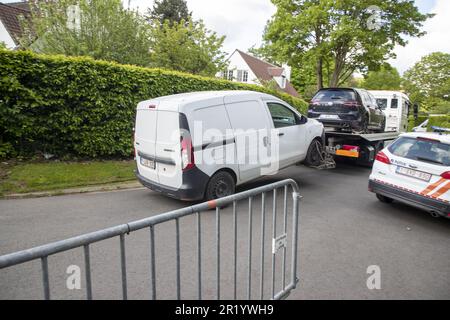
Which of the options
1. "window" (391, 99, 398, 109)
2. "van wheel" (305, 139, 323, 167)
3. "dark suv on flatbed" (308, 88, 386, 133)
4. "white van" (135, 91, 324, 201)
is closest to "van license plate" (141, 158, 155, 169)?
"white van" (135, 91, 324, 201)

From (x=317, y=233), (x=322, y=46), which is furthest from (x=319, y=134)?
(x=322, y=46)

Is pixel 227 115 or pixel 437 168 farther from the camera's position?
pixel 227 115

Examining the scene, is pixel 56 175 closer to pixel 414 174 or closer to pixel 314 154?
pixel 314 154

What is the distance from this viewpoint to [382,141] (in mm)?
10398

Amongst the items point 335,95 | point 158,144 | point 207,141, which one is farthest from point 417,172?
point 335,95

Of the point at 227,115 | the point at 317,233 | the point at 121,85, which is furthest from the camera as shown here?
A: the point at 121,85

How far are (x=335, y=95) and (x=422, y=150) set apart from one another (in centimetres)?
469

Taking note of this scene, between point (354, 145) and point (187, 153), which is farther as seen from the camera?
point (354, 145)

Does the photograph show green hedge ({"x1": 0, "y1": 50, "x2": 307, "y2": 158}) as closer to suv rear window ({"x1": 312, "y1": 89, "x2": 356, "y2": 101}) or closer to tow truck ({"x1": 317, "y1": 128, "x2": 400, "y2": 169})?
suv rear window ({"x1": 312, "y1": 89, "x2": 356, "y2": 101})

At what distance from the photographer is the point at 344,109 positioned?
32.1 feet

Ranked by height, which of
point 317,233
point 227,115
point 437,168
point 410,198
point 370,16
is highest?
point 370,16

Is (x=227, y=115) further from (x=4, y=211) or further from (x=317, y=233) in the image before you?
(x=4, y=211)

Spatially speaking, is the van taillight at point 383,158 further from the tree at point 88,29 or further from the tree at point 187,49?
the tree at point 187,49

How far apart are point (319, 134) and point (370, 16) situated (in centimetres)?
1456
